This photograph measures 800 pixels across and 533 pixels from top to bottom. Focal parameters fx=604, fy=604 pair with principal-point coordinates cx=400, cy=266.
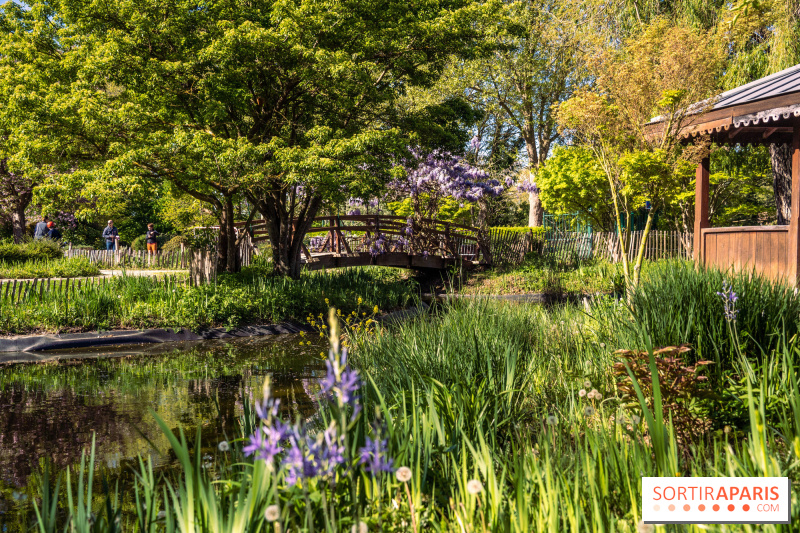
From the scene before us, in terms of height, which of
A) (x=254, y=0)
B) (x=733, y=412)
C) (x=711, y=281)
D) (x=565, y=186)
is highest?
A: (x=254, y=0)

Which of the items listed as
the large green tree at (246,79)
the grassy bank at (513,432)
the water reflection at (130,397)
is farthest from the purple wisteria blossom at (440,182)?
the grassy bank at (513,432)

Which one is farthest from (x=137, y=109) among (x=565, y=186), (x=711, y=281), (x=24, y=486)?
(x=565, y=186)

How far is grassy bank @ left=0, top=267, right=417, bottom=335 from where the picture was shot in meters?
10.6

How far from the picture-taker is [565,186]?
21750mm

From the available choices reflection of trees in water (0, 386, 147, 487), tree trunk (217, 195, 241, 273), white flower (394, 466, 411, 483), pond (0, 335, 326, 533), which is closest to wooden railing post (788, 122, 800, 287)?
pond (0, 335, 326, 533)

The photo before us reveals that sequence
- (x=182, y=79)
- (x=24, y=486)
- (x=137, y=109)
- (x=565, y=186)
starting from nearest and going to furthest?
(x=24, y=486) < (x=137, y=109) < (x=182, y=79) < (x=565, y=186)

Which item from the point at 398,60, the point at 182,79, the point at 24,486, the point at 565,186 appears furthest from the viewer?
the point at 565,186

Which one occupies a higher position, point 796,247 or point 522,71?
point 522,71

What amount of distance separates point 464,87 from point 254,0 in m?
17.4

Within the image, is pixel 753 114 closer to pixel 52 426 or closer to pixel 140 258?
pixel 52 426

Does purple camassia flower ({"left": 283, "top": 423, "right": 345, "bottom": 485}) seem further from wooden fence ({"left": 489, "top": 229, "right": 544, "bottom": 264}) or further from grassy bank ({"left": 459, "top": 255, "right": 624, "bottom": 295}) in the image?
wooden fence ({"left": 489, "top": 229, "right": 544, "bottom": 264})

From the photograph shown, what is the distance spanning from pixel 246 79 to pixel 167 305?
15.9 ft

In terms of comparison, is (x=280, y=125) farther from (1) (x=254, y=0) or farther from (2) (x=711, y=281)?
(2) (x=711, y=281)

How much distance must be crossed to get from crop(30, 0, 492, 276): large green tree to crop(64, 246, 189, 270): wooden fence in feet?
31.2
